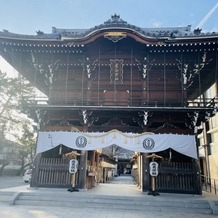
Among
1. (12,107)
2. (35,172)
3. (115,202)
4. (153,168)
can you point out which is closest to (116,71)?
(153,168)

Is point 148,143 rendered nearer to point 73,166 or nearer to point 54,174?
point 73,166

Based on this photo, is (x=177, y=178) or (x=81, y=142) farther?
(x=81, y=142)

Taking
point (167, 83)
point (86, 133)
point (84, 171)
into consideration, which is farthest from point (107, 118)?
point (167, 83)

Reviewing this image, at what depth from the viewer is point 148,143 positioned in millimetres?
10898

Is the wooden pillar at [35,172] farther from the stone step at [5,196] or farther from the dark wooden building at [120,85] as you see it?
the stone step at [5,196]

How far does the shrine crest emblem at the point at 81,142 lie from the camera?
36.7 ft

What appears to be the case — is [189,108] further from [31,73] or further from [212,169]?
[31,73]

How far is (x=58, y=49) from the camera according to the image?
12.1 meters

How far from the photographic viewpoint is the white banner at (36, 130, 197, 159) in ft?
35.3

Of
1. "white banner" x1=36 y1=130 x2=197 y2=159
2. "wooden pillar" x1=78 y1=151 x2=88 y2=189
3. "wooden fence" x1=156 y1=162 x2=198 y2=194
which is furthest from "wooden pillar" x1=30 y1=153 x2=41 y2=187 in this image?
"wooden fence" x1=156 y1=162 x2=198 y2=194

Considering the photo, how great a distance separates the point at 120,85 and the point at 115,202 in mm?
6551

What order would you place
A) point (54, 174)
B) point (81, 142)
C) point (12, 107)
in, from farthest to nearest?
point (12, 107)
point (54, 174)
point (81, 142)

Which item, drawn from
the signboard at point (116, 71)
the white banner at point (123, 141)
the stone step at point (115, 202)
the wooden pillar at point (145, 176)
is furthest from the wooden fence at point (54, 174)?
the signboard at point (116, 71)

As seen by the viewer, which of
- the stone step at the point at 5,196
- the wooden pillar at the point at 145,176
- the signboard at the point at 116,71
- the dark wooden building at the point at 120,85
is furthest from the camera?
the signboard at the point at 116,71
